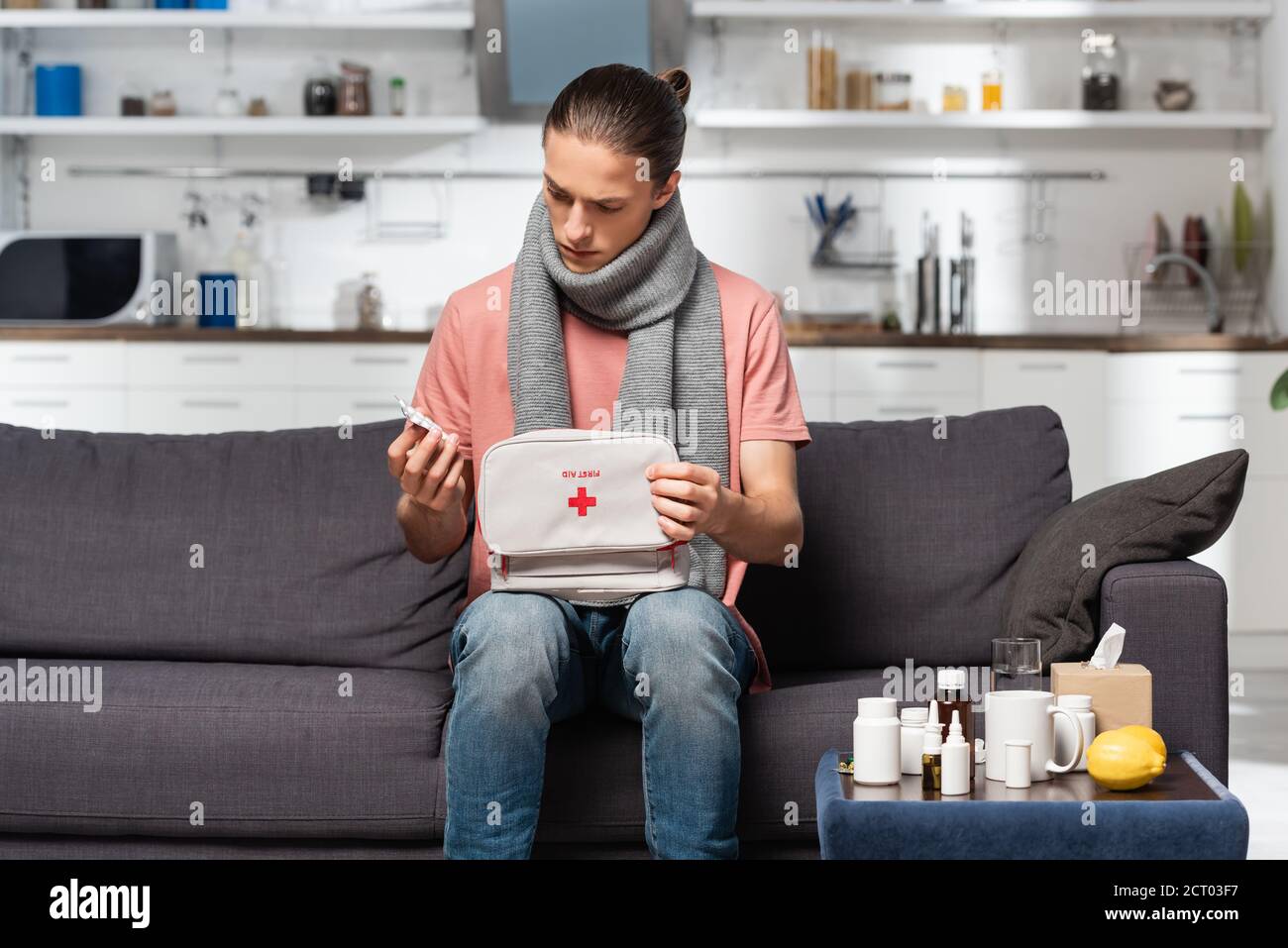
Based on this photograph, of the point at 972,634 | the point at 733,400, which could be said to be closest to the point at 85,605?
the point at 733,400

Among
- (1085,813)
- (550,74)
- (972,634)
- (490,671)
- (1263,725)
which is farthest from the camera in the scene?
(550,74)

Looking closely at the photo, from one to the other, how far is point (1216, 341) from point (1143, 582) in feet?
8.23

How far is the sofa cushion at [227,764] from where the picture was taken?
1.91 meters

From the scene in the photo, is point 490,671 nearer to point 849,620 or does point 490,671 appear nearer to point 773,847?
point 773,847

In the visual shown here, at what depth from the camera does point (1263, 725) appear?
11.6ft

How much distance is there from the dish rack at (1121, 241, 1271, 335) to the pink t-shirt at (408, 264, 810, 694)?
3.12m

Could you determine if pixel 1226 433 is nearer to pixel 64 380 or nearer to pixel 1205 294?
pixel 1205 294

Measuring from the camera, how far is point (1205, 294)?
4.70 meters

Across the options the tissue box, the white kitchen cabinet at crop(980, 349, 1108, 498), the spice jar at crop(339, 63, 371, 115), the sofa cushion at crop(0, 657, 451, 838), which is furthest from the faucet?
the sofa cushion at crop(0, 657, 451, 838)

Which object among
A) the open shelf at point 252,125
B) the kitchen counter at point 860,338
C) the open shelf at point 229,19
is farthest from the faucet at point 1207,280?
the open shelf at point 229,19

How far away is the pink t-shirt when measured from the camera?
193cm

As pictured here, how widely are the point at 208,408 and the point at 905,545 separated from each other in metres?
2.62

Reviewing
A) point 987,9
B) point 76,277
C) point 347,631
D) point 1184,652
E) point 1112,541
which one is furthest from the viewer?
point 987,9

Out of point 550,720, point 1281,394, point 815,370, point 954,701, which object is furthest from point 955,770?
point 815,370
